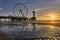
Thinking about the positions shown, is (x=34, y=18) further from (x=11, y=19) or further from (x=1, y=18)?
(x=1, y=18)

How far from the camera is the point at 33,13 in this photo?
67.8 m

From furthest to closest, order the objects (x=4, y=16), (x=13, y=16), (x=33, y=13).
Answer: (x=4, y=16), (x=13, y=16), (x=33, y=13)

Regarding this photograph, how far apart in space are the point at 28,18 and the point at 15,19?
632cm

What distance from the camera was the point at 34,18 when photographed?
6838 centimetres

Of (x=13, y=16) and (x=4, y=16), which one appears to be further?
(x=4, y=16)

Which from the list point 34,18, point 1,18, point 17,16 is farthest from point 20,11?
point 1,18

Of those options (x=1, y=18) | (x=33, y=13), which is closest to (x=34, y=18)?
(x=33, y=13)

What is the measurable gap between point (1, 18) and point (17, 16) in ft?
34.8

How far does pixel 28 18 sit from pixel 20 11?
4.41m

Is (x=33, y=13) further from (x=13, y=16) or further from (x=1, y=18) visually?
(x=1, y=18)

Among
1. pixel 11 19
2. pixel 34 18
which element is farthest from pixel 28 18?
pixel 11 19

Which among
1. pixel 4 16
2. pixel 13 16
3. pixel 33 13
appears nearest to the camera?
pixel 33 13

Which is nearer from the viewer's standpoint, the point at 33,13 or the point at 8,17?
the point at 33,13

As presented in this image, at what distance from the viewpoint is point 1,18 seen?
78.4 meters
